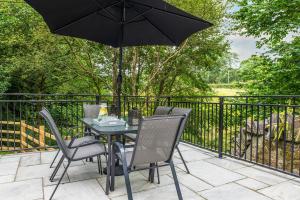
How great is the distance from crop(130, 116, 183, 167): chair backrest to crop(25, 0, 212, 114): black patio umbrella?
4.03 feet

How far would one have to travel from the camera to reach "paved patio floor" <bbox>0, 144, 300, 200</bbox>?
2.57 metres

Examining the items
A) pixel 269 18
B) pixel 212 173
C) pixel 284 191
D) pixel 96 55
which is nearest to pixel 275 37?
pixel 269 18

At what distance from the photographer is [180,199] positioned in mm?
2354

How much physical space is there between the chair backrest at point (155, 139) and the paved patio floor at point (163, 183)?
49 cm

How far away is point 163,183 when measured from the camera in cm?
290

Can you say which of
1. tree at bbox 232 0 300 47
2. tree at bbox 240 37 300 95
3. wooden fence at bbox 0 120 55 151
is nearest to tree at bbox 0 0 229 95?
tree at bbox 232 0 300 47

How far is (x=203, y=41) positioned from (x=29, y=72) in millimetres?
6365

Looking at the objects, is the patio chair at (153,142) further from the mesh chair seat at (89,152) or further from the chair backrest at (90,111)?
the chair backrest at (90,111)

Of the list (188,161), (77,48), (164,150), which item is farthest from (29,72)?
(164,150)

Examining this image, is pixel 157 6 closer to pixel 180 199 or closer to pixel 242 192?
pixel 180 199

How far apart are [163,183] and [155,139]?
2.92 feet

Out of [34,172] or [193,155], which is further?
[193,155]

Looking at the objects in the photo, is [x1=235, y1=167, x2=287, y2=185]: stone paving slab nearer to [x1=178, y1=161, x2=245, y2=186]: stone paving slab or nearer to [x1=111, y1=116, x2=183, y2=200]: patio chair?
[x1=178, y1=161, x2=245, y2=186]: stone paving slab

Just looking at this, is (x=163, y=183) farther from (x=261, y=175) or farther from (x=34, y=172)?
(x=34, y=172)
